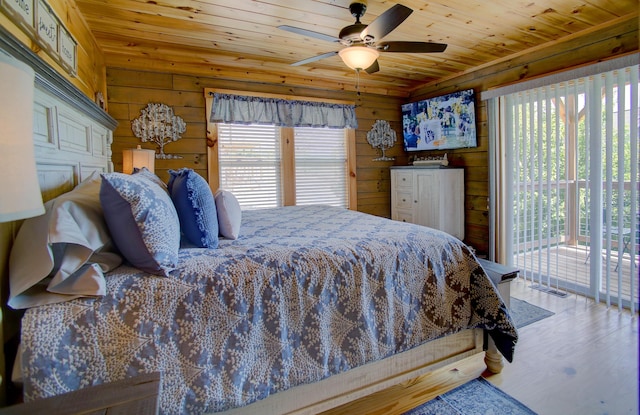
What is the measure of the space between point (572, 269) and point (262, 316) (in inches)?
130

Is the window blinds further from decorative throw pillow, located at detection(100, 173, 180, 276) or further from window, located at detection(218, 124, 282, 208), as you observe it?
decorative throw pillow, located at detection(100, 173, 180, 276)

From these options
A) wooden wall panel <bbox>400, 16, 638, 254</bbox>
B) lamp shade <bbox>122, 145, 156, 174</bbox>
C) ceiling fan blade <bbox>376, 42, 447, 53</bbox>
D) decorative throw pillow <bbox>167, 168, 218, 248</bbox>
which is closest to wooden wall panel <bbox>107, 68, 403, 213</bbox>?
lamp shade <bbox>122, 145, 156, 174</bbox>

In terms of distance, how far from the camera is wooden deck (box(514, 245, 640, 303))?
2.83 m

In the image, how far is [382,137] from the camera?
4832 millimetres

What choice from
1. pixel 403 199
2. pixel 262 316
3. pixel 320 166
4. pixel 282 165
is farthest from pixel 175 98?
pixel 262 316

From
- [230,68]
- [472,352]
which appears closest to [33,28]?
[230,68]

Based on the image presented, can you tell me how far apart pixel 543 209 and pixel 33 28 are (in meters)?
4.10

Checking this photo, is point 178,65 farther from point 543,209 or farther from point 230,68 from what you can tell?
point 543,209

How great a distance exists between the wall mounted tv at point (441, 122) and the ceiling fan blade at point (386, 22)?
7.33 feet

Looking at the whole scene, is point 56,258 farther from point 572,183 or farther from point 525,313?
point 572,183

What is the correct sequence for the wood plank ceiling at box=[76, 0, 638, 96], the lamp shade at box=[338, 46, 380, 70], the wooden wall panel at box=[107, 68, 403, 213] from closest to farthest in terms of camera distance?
the lamp shade at box=[338, 46, 380, 70] < the wood plank ceiling at box=[76, 0, 638, 96] < the wooden wall panel at box=[107, 68, 403, 213]

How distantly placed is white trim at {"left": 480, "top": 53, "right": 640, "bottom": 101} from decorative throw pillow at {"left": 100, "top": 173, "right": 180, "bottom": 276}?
140 inches

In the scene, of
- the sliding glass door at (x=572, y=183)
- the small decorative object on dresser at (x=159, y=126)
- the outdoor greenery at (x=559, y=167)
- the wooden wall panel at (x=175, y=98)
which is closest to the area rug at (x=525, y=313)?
the sliding glass door at (x=572, y=183)

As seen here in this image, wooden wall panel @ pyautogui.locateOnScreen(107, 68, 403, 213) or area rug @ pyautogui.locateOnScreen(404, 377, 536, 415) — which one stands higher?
wooden wall panel @ pyautogui.locateOnScreen(107, 68, 403, 213)
